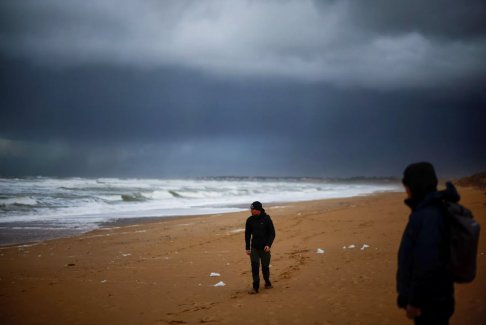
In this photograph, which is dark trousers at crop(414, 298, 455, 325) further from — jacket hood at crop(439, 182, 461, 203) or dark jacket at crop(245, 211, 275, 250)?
dark jacket at crop(245, 211, 275, 250)

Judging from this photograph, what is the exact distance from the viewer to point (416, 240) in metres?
3.20

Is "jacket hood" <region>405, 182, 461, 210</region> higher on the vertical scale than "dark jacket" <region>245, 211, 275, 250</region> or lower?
higher

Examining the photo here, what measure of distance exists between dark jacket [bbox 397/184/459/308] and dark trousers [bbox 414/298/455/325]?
0.10 ft

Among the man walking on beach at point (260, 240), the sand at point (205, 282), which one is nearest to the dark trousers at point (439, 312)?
the sand at point (205, 282)

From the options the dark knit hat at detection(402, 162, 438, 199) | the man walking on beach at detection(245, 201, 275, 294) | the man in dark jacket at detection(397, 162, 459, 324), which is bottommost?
the man walking on beach at detection(245, 201, 275, 294)

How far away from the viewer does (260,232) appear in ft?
25.4

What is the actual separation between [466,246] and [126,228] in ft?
57.5

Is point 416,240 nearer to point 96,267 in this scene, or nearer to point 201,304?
point 201,304

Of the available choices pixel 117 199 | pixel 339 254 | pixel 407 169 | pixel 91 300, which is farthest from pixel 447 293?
pixel 117 199

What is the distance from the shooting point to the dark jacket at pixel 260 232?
7.71 metres

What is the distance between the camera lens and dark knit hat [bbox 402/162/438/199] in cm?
338

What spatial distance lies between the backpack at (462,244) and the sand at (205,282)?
9.32ft

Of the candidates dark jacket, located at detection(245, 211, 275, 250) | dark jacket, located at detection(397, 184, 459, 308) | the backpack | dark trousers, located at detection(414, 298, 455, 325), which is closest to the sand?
dark jacket, located at detection(245, 211, 275, 250)

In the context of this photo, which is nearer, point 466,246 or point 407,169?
point 466,246
